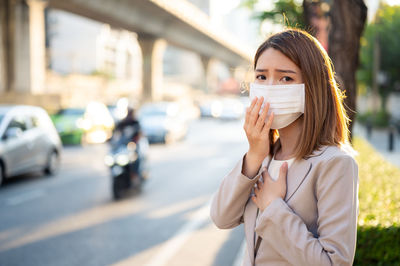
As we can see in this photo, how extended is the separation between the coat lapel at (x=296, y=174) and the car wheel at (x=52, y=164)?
12042mm

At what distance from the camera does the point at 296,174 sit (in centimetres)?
198

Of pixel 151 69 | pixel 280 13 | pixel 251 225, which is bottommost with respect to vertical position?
pixel 251 225

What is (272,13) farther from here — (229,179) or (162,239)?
(229,179)

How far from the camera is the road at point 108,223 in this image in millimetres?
6242

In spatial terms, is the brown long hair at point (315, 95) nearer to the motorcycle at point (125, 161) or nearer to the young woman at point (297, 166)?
the young woman at point (297, 166)

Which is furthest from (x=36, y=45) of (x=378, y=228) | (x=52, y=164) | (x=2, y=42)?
(x=378, y=228)

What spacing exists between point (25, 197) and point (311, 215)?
912 centimetres

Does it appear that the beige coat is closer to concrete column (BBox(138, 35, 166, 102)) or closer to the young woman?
the young woman

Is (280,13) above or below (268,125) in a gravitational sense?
above

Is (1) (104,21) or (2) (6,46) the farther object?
(1) (104,21)

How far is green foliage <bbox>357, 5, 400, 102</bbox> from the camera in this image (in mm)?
33906

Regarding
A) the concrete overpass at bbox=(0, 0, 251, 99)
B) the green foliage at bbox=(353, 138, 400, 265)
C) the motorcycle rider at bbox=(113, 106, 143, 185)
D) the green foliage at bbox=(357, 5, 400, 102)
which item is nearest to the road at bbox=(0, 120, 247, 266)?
the motorcycle rider at bbox=(113, 106, 143, 185)

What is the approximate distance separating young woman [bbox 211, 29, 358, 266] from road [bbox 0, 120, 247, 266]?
13.3 ft

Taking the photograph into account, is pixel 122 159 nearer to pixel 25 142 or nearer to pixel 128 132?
pixel 128 132
